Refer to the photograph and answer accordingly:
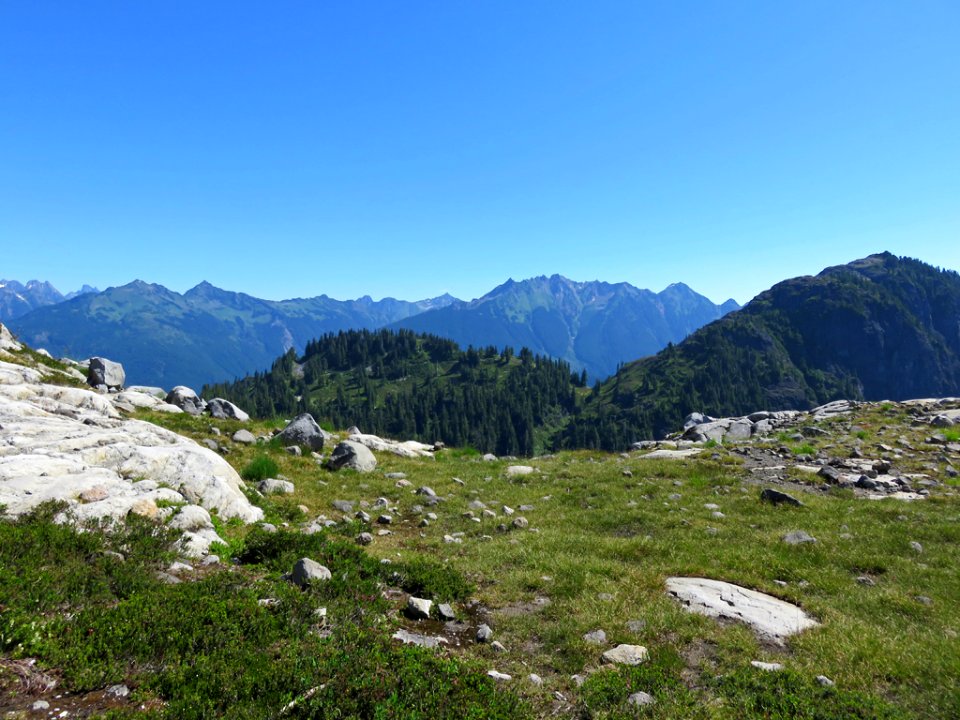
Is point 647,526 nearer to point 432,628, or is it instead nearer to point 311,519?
point 432,628

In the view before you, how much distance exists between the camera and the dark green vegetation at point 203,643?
5.62 metres

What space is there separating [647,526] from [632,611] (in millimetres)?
6422

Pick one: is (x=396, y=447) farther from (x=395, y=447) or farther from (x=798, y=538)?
(x=798, y=538)

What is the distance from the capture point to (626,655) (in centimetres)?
776

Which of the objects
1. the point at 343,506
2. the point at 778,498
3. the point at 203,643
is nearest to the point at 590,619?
the point at 203,643

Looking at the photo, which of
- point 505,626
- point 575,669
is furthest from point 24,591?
point 575,669

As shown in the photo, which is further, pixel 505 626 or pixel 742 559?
pixel 742 559

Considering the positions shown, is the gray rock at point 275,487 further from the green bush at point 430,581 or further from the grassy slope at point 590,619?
the green bush at point 430,581

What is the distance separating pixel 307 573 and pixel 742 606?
27.9 feet

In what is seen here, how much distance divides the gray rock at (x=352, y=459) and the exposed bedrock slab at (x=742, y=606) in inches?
564

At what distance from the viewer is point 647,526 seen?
15.2 metres

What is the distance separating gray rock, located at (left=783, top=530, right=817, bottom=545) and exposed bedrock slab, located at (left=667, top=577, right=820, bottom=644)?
360 cm

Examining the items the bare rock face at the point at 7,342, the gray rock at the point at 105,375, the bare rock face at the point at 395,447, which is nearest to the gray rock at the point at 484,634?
the bare rock face at the point at 395,447

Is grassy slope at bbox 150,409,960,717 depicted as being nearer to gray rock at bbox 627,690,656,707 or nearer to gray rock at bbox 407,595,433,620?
gray rock at bbox 627,690,656,707
